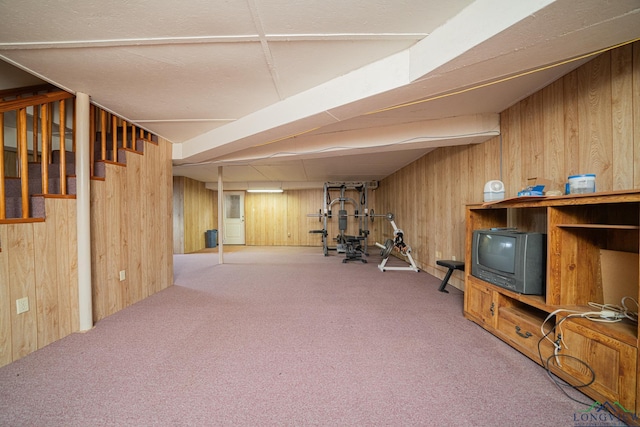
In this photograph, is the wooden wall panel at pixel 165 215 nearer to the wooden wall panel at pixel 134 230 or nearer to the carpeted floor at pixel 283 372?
the wooden wall panel at pixel 134 230

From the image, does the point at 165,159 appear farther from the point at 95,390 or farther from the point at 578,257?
the point at 578,257

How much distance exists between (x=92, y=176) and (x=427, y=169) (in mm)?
4592

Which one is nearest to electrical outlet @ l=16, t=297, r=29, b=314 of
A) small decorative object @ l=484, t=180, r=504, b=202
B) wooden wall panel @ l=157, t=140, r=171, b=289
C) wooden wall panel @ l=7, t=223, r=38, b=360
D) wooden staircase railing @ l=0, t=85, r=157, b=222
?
wooden wall panel @ l=7, t=223, r=38, b=360

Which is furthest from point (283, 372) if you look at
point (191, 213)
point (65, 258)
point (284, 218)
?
point (284, 218)

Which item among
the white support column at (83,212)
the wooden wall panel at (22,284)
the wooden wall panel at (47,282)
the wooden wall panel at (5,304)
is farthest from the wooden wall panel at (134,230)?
the wooden wall panel at (5,304)

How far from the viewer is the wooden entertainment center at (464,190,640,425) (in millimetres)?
1156

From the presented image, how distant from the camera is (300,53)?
1495mm

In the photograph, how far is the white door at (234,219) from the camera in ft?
26.3

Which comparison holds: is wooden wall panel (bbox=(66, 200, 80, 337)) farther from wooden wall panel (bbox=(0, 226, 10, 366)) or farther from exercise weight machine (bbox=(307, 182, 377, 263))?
exercise weight machine (bbox=(307, 182, 377, 263))

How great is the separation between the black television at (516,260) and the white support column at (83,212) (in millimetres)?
3551

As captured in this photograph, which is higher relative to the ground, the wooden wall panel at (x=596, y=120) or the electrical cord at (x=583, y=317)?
the wooden wall panel at (x=596, y=120)

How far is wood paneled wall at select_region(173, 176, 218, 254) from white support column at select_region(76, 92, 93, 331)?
458 cm

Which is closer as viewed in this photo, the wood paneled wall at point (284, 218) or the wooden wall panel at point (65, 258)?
the wooden wall panel at point (65, 258)

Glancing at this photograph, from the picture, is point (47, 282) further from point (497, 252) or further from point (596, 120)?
point (596, 120)
